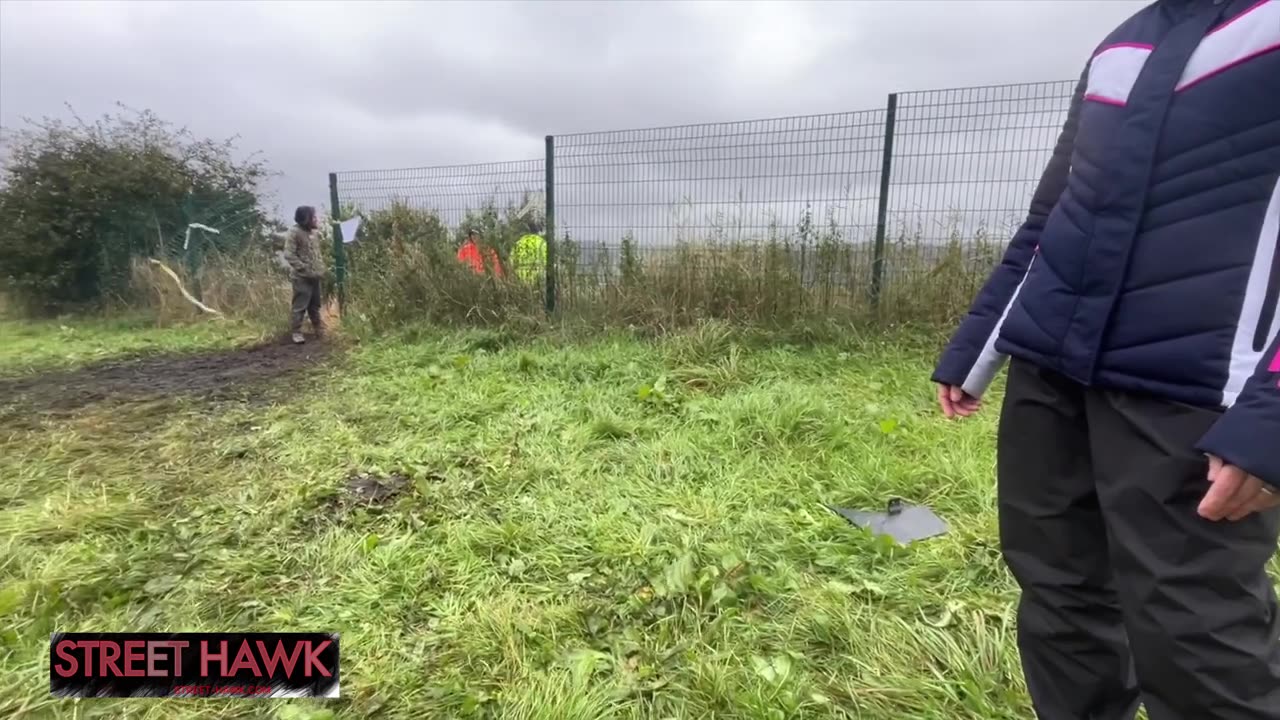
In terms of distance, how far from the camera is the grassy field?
162 cm

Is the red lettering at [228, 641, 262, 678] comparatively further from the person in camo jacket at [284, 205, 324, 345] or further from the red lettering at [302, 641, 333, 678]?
the person in camo jacket at [284, 205, 324, 345]

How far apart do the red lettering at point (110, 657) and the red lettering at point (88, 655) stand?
0.01 metres

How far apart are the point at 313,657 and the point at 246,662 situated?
213mm

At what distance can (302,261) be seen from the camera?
6.69 m

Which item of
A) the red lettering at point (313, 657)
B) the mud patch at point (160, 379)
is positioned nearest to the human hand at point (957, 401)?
the red lettering at point (313, 657)

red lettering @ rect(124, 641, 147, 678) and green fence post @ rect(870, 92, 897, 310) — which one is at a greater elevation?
green fence post @ rect(870, 92, 897, 310)

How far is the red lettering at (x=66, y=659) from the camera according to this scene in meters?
1.70

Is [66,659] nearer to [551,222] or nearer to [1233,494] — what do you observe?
[1233,494]

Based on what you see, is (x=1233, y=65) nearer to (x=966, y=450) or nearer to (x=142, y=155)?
(x=966, y=450)

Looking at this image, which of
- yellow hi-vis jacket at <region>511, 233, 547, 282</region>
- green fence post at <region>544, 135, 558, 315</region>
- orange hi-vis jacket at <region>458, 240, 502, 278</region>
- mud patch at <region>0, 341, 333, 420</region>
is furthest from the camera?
orange hi-vis jacket at <region>458, 240, 502, 278</region>

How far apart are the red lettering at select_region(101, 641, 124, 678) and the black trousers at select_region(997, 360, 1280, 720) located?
2285mm

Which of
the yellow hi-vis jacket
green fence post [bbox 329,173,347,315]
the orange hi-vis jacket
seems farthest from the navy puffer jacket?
green fence post [bbox 329,173,347,315]

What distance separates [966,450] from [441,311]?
489 cm

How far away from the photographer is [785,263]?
16.5 ft
